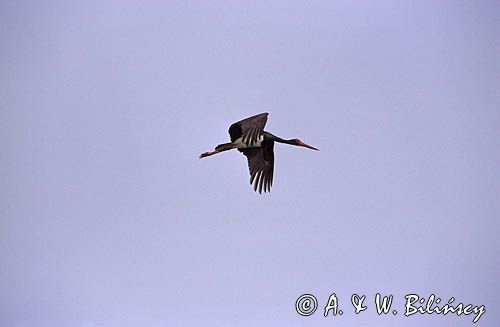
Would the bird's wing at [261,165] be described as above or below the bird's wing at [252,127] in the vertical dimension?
above

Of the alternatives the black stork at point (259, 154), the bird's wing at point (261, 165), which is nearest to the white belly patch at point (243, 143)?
the black stork at point (259, 154)

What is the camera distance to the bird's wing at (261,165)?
15797mm

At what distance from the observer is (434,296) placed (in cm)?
1731

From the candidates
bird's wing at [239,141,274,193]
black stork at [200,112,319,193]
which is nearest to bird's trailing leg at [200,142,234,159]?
black stork at [200,112,319,193]

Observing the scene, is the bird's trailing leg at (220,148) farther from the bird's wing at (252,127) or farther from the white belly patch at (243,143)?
the bird's wing at (252,127)

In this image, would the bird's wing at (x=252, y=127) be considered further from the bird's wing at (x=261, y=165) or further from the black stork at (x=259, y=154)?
the bird's wing at (x=261, y=165)


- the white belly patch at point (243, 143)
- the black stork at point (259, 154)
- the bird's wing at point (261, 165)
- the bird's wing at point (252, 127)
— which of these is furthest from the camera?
the bird's wing at point (261, 165)

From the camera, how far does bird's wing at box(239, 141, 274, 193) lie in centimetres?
1580

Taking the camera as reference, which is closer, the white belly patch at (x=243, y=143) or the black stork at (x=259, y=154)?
the white belly patch at (x=243, y=143)

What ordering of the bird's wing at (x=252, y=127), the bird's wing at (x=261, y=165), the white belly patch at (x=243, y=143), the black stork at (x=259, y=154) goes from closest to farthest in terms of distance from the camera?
the bird's wing at (x=252, y=127), the white belly patch at (x=243, y=143), the black stork at (x=259, y=154), the bird's wing at (x=261, y=165)

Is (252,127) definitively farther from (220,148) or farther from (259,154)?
(259,154)

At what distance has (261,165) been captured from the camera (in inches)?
625

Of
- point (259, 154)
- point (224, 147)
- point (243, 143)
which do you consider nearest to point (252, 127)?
point (243, 143)

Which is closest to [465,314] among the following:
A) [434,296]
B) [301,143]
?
[434,296]
